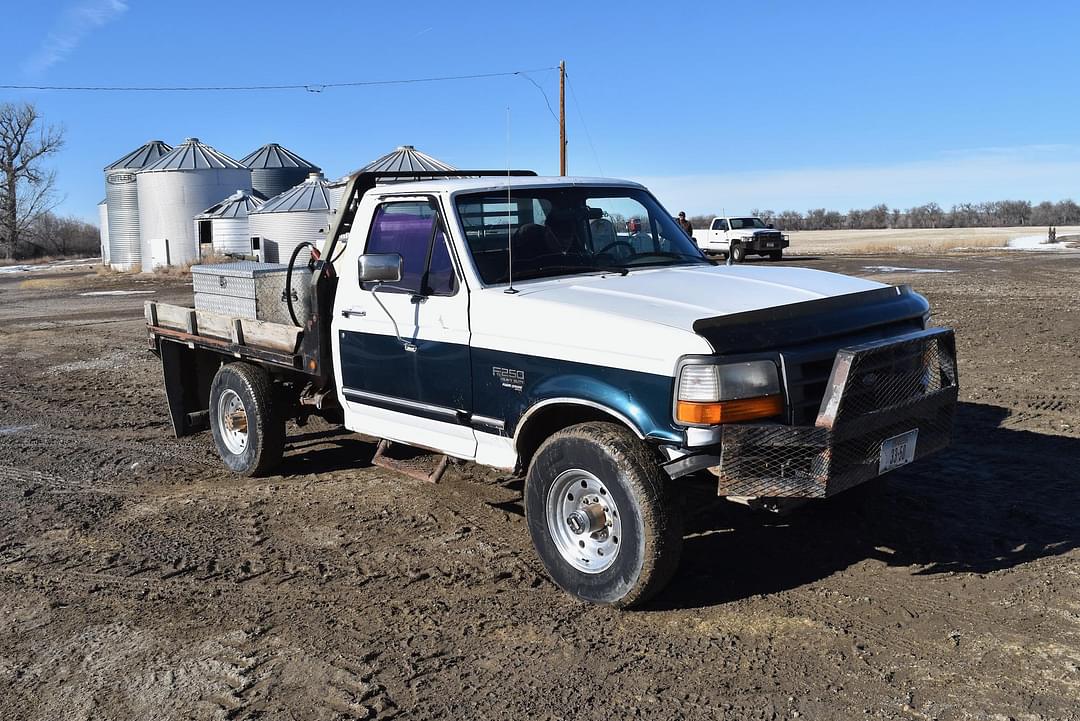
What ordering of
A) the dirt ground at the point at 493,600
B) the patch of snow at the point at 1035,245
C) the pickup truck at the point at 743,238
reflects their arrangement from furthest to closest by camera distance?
the patch of snow at the point at 1035,245 → the pickup truck at the point at 743,238 → the dirt ground at the point at 493,600

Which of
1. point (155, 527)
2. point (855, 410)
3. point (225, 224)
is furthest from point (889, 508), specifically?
point (225, 224)

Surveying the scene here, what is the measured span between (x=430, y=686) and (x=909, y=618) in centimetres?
215

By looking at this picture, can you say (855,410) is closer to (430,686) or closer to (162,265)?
(430,686)

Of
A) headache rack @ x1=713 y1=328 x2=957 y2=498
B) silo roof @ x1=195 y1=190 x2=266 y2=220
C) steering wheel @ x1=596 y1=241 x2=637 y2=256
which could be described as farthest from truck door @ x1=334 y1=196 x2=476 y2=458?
silo roof @ x1=195 y1=190 x2=266 y2=220

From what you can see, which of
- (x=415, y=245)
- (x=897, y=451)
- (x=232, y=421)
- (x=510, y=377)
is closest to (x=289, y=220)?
(x=232, y=421)

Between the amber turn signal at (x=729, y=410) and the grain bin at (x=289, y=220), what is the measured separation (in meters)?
41.7

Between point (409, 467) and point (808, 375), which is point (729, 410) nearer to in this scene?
point (808, 375)

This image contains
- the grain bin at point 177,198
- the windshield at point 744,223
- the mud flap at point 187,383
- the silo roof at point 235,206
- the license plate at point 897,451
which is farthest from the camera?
the grain bin at point 177,198

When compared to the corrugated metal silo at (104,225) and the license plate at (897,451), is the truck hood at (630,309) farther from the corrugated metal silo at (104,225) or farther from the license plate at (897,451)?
the corrugated metal silo at (104,225)

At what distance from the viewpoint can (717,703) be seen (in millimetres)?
3707

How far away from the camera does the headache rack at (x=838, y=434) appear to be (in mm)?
4160

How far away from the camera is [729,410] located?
4176 millimetres

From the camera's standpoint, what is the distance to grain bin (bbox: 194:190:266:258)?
49.0m

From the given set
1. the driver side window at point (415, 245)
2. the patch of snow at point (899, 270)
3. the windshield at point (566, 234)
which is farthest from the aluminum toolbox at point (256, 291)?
the patch of snow at point (899, 270)
